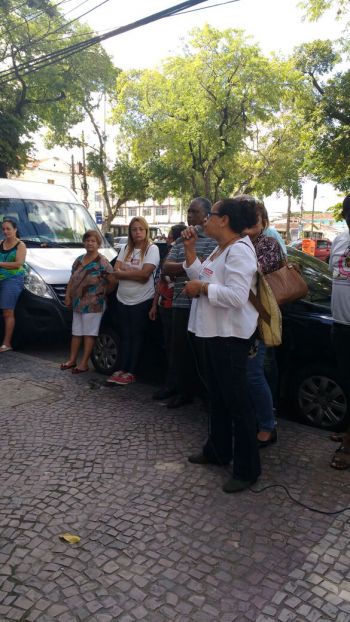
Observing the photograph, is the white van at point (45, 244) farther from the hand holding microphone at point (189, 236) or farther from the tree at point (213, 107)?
the tree at point (213, 107)

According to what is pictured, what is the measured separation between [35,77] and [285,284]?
55.0 ft

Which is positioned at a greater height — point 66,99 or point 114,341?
point 66,99

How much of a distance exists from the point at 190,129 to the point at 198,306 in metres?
20.1

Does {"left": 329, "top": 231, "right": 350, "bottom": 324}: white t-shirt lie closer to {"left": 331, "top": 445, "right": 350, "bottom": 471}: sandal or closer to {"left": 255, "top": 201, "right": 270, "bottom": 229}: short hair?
{"left": 255, "top": 201, "right": 270, "bottom": 229}: short hair

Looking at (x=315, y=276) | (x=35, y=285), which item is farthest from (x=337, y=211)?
(x=35, y=285)

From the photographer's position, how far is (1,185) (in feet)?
23.1

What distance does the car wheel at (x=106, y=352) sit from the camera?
515 cm

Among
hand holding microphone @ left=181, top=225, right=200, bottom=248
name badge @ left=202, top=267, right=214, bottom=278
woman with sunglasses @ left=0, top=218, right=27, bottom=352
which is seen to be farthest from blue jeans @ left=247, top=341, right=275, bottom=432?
woman with sunglasses @ left=0, top=218, right=27, bottom=352

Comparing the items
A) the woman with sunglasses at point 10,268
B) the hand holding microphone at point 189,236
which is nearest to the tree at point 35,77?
the woman with sunglasses at point 10,268

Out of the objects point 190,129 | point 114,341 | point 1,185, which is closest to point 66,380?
point 114,341

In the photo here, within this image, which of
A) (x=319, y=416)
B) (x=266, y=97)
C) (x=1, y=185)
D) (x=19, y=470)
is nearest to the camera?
(x=19, y=470)

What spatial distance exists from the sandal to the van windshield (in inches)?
190

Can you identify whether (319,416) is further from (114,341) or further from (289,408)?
(114,341)

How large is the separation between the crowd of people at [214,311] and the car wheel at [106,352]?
131 mm
